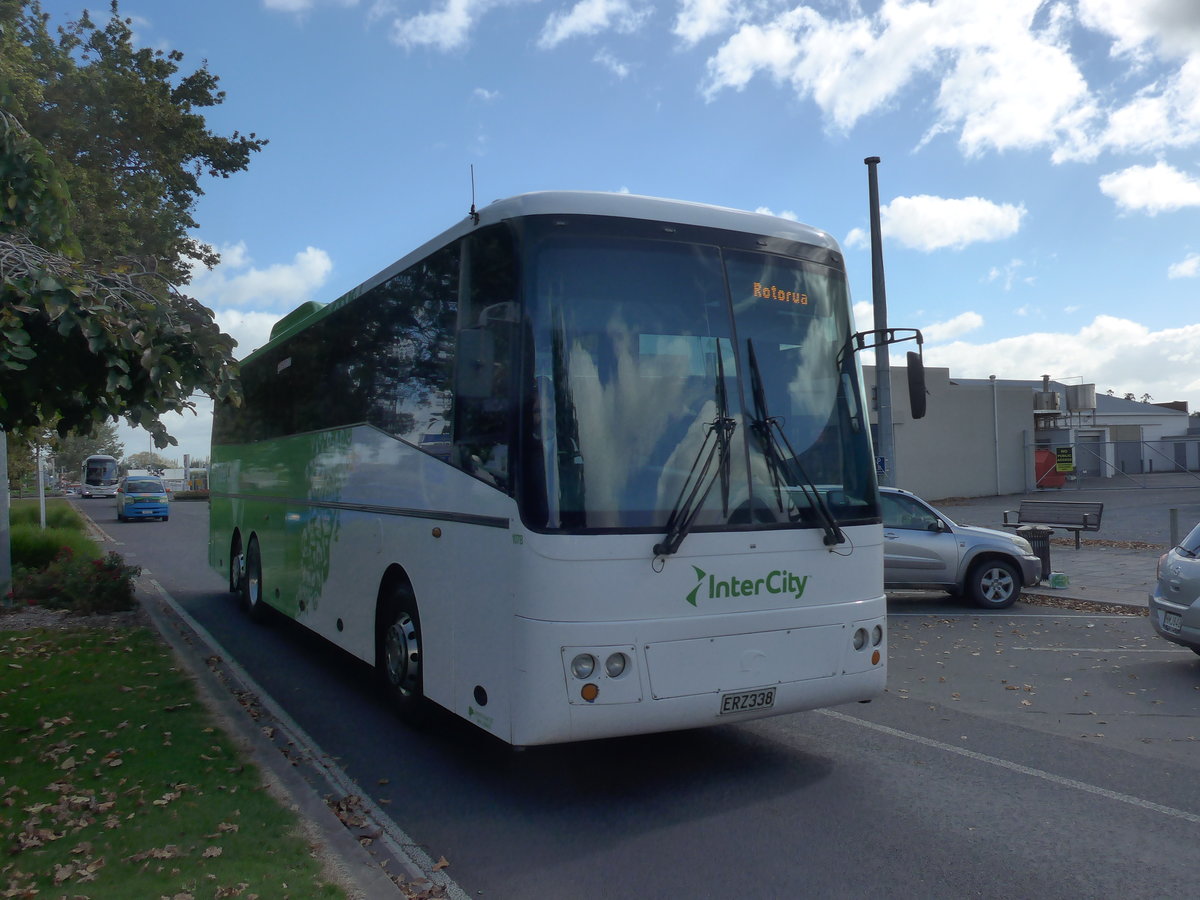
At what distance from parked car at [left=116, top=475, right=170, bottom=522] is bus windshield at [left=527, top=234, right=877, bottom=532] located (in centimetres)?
4262

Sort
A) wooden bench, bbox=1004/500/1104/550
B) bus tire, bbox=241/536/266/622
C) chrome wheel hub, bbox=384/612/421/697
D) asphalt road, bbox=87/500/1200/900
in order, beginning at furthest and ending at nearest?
wooden bench, bbox=1004/500/1104/550 < bus tire, bbox=241/536/266/622 < chrome wheel hub, bbox=384/612/421/697 < asphalt road, bbox=87/500/1200/900

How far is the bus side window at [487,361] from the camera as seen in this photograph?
5.81 meters

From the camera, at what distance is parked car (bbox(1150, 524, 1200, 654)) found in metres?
9.37

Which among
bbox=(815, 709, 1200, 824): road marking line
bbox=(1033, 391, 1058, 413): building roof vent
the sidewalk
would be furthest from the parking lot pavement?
bbox=(815, 709, 1200, 824): road marking line

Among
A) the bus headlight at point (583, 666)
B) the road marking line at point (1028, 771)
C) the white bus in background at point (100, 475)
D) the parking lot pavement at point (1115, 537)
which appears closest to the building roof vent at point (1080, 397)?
the parking lot pavement at point (1115, 537)

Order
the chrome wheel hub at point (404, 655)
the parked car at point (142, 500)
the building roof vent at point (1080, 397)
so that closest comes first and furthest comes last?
→ 1. the chrome wheel hub at point (404, 655)
2. the parked car at point (142, 500)
3. the building roof vent at point (1080, 397)

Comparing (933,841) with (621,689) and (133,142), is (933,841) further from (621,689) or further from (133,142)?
(133,142)

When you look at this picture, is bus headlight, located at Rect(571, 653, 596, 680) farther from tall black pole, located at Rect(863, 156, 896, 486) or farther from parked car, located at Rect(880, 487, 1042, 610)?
tall black pole, located at Rect(863, 156, 896, 486)

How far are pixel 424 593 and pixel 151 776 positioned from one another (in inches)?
78.6

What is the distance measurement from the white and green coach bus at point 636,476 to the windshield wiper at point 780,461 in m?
0.01

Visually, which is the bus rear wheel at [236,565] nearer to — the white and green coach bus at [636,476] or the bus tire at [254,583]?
the bus tire at [254,583]

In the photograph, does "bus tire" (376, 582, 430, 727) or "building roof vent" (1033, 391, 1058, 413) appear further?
"building roof vent" (1033, 391, 1058, 413)

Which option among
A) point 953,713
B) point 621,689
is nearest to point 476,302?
point 621,689

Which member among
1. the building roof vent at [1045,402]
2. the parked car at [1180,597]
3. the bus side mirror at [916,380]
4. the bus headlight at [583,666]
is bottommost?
the parked car at [1180,597]
